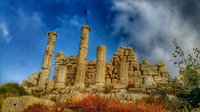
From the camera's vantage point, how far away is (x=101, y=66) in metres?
16.3

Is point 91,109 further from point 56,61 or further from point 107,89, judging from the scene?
point 56,61

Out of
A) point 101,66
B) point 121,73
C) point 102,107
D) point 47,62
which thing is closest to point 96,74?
point 101,66

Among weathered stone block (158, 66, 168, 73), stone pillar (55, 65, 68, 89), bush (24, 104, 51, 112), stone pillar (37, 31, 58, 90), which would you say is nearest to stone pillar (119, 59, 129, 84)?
weathered stone block (158, 66, 168, 73)

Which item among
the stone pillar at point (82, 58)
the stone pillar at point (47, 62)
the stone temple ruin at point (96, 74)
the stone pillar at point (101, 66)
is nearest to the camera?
the stone temple ruin at point (96, 74)

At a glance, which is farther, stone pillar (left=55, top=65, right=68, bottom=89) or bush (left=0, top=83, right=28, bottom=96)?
stone pillar (left=55, top=65, right=68, bottom=89)

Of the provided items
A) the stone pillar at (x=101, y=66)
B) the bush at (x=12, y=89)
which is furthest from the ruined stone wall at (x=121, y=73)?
the bush at (x=12, y=89)

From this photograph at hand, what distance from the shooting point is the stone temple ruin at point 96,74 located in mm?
14938

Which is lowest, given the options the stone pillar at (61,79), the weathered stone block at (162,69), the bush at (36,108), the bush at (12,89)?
the bush at (36,108)

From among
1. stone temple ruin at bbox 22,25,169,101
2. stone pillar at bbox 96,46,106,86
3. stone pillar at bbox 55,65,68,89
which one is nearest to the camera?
stone temple ruin at bbox 22,25,169,101

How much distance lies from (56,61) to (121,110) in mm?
15799

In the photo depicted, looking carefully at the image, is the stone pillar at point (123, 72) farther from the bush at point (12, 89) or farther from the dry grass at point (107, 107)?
the bush at point (12, 89)

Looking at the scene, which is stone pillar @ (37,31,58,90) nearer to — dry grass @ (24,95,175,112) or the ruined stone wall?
the ruined stone wall

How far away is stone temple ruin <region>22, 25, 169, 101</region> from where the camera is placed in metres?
14.9

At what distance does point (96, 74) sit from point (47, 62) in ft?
19.9
